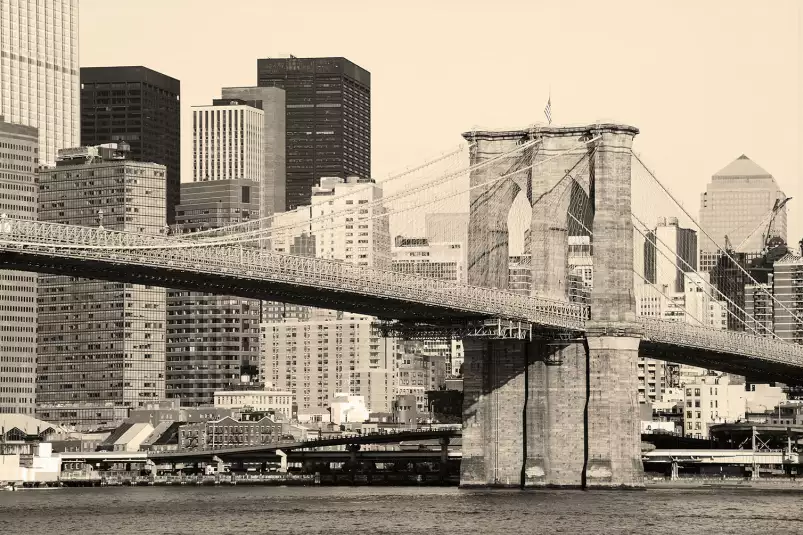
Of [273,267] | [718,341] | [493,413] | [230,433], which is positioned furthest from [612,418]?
[230,433]

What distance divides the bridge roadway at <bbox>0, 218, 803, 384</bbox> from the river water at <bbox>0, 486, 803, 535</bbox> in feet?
31.0

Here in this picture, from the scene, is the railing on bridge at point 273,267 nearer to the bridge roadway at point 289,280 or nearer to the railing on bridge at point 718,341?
the bridge roadway at point 289,280

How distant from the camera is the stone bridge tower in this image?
383ft

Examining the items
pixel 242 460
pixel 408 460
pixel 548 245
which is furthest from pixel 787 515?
pixel 242 460

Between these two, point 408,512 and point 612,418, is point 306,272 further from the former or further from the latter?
point 612,418

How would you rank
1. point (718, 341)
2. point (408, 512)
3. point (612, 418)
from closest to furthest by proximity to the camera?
point (408, 512)
point (612, 418)
point (718, 341)

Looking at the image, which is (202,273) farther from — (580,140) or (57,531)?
(580,140)

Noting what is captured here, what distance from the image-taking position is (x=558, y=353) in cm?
11794

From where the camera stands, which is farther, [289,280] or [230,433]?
[230,433]

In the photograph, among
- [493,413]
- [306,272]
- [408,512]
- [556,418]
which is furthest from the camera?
[493,413]

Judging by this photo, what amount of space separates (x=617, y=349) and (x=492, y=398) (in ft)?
24.8

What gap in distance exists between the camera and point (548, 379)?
4648 inches

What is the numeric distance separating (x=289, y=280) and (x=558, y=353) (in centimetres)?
2090

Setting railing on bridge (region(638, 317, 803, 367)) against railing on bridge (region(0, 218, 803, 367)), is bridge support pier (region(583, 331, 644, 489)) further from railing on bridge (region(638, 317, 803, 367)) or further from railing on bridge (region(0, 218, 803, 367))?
railing on bridge (region(638, 317, 803, 367))
